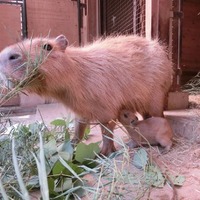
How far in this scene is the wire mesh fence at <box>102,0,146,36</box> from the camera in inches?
129

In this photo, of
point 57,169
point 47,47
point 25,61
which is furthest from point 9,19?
point 57,169

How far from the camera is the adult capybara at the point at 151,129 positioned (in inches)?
87.4

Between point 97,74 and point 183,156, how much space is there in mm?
875

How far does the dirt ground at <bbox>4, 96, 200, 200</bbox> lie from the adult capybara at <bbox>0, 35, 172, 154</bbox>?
0.25 metres

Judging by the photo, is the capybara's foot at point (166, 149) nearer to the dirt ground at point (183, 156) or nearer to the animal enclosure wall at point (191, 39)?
the dirt ground at point (183, 156)

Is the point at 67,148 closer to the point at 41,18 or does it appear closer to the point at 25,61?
the point at 25,61

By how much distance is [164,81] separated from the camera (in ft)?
8.51

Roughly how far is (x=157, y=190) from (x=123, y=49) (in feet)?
4.44

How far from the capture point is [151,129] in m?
2.25

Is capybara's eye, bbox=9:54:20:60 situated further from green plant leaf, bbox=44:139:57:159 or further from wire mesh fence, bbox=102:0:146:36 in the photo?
wire mesh fence, bbox=102:0:146:36

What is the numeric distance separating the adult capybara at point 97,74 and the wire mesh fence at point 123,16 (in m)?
0.77

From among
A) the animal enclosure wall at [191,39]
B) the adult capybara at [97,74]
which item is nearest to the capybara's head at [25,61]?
the adult capybara at [97,74]

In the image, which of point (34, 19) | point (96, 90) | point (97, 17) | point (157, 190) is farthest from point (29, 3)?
point (157, 190)

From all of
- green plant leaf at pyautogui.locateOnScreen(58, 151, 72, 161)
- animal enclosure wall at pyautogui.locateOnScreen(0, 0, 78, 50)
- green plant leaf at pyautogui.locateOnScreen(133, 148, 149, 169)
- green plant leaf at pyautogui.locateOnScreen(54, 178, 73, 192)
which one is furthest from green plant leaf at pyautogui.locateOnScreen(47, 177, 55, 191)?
animal enclosure wall at pyautogui.locateOnScreen(0, 0, 78, 50)
